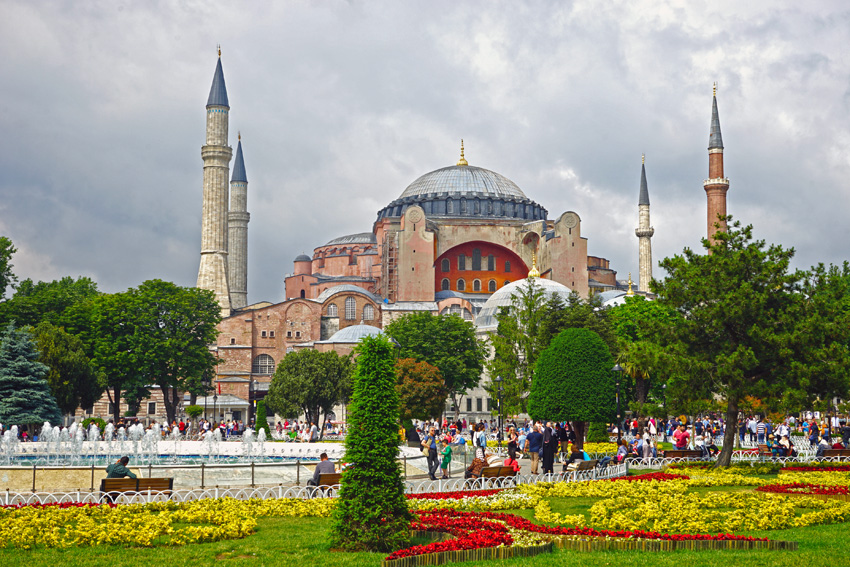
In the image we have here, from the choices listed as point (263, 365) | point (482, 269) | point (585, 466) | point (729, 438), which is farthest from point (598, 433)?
point (482, 269)

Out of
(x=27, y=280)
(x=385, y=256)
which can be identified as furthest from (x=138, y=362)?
(x=385, y=256)

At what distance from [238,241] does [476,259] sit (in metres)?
15.1

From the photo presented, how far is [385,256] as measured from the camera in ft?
180

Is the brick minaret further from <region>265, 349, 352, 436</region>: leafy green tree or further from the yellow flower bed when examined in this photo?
the yellow flower bed

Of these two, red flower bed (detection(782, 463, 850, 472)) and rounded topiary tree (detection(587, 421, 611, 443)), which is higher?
rounded topiary tree (detection(587, 421, 611, 443))

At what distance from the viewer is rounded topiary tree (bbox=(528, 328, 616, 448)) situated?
23.6 metres

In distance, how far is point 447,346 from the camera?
1635 inches

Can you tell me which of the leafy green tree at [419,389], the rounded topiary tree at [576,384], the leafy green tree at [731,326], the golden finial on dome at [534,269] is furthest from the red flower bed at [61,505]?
the golden finial on dome at [534,269]

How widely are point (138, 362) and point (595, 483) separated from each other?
27784 millimetres

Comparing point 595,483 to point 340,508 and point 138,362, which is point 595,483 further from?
point 138,362

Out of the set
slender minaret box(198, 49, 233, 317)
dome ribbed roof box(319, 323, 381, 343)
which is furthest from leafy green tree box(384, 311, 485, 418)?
slender minaret box(198, 49, 233, 317)

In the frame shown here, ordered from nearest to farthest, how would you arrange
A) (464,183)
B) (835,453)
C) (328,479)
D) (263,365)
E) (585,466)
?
(328,479) < (585,466) < (835,453) < (263,365) < (464,183)

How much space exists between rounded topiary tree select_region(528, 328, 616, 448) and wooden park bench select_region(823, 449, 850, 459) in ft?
19.5

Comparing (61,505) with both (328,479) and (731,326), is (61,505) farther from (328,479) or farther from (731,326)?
(731,326)
